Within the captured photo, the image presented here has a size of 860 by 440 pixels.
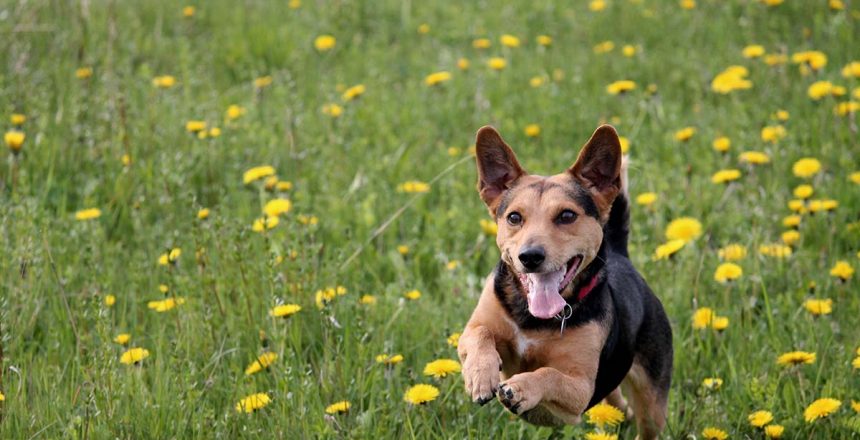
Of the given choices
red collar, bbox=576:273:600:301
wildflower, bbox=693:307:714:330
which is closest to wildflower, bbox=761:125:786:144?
wildflower, bbox=693:307:714:330

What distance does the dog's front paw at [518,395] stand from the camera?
361 cm

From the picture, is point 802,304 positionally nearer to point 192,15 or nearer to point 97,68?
point 97,68

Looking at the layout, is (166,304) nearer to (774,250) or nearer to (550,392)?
(550,392)

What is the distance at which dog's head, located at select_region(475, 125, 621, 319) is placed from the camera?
13.0 ft

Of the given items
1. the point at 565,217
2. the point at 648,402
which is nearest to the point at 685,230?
the point at 648,402

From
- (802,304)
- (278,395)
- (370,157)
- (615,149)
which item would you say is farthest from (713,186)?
(278,395)

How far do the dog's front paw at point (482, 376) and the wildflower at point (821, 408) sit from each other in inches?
60.9

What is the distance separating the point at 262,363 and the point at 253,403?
0.47m

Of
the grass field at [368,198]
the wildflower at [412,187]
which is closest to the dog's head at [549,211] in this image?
the grass field at [368,198]

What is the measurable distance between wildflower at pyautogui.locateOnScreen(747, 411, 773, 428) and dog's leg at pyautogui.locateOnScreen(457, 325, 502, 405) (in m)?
1.31

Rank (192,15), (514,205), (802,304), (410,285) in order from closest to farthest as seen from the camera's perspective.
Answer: (514,205)
(802,304)
(410,285)
(192,15)

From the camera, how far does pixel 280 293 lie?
5.20m

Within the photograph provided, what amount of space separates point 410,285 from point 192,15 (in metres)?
4.75

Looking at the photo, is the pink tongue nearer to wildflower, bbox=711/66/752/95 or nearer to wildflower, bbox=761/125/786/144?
wildflower, bbox=761/125/786/144
